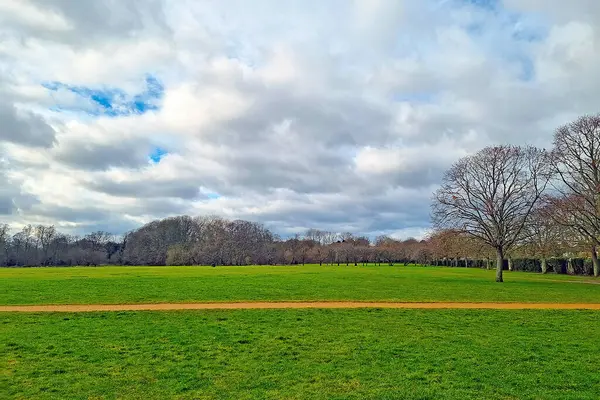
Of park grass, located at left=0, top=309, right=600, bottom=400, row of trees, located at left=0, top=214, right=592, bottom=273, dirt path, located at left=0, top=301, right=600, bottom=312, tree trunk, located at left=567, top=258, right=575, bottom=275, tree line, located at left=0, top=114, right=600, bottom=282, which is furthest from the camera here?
row of trees, located at left=0, top=214, right=592, bottom=273

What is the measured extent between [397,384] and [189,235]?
6054 inches

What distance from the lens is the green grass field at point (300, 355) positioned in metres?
8.77

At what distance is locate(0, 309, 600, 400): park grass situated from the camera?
875 centimetres

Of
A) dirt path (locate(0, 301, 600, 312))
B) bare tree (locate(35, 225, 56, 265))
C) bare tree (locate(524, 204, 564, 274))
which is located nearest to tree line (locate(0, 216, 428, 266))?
bare tree (locate(35, 225, 56, 265))

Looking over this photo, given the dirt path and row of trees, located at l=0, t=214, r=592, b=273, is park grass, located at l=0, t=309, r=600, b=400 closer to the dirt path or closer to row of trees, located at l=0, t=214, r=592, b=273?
the dirt path

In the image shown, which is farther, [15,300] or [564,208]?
[564,208]

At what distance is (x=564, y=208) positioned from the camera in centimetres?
4134

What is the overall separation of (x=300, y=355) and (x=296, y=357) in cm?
24

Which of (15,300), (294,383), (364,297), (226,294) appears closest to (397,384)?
(294,383)

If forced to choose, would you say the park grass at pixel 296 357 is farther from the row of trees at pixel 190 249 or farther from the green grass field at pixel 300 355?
the row of trees at pixel 190 249

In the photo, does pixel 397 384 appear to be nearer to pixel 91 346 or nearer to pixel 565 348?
pixel 565 348

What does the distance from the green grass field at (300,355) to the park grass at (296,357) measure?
0.12 ft

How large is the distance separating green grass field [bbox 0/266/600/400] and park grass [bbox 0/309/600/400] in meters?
0.04

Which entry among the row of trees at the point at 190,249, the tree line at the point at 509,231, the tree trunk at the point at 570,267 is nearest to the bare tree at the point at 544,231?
the tree line at the point at 509,231
